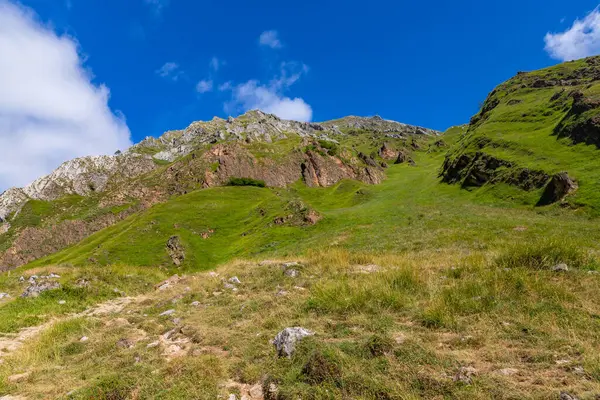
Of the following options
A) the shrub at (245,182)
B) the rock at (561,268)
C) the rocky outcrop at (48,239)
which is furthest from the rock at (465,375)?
the rocky outcrop at (48,239)

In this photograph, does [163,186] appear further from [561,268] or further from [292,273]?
[561,268]

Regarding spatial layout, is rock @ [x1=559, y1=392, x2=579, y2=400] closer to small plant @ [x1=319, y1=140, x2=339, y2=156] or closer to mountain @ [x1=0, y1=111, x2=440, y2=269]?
mountain @ [x1=0, y1=111, x2=440, y2=269]

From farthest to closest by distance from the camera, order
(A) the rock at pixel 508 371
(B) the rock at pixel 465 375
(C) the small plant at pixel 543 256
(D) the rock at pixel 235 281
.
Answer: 1. (D) the rock at pixel 235 281
2. (C) the small plant at pixel 543 256
3. (A) the rock at pixel 508 371
4. (B) the rock at pixel 465 375

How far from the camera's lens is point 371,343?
6.42 meters

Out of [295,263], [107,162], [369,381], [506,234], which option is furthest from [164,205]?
[107,162]

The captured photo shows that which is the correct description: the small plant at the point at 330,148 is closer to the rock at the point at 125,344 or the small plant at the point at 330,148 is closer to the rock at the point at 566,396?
the rock at the point at 125,344

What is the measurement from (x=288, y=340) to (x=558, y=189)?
149 ft

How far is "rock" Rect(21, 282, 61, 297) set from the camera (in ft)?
53.7

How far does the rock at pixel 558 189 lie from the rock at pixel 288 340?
43119 mm

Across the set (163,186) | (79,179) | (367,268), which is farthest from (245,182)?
(79,179)

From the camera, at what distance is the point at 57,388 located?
6781 millimetres

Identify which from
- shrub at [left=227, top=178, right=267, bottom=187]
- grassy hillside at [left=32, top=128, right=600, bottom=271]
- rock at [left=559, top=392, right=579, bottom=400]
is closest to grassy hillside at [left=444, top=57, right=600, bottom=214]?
grassy hillside at [left=32, top=128, right=600, bottom=271]

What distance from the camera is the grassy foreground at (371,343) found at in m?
5.28

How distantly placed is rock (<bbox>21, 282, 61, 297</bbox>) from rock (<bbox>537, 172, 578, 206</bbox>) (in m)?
50.6
